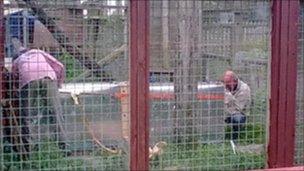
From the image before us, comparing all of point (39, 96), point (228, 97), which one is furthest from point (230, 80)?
point (39, 96)

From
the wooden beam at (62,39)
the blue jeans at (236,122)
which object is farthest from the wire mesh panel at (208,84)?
the wooden beam at (62,39)

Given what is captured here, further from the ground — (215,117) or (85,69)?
(85,69)

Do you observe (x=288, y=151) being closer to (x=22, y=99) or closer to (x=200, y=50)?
(x=200, y=50)

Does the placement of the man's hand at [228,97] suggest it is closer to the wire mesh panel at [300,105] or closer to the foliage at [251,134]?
the foliage at [251,134]

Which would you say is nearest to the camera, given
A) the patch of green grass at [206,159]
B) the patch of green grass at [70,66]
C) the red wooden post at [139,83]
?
the red wooden post at [139,83]

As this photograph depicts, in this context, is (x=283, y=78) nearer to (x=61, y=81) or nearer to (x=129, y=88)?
(x=129, y=88)

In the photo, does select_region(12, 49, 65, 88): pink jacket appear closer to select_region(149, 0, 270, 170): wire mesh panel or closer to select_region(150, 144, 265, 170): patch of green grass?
select_region(149, 0, 270, 170): wire mesh panel

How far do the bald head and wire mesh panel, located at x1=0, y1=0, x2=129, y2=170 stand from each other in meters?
0.58

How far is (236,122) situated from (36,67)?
114 cm

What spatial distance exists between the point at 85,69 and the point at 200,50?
2.04 feet

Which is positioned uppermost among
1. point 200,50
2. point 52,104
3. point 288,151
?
point 200,50

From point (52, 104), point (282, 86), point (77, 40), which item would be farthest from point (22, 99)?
point (282, 86)

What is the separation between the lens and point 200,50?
3.57 metres

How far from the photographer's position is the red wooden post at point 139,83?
10.9 ft
